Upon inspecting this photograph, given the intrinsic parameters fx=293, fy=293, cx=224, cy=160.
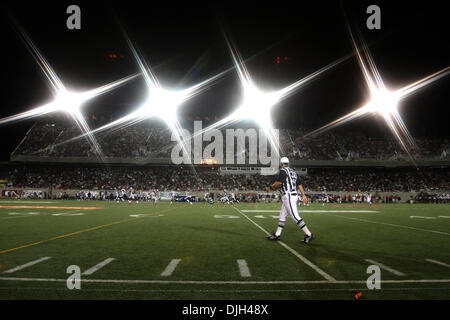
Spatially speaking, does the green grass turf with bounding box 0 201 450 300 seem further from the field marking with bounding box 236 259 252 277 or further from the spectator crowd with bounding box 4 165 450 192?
the spectator crowd with bounding box 4 165 450 192

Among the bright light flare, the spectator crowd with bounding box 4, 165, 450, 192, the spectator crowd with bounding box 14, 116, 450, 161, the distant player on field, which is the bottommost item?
the distant player on field

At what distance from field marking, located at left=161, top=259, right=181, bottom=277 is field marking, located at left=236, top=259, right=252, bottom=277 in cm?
118

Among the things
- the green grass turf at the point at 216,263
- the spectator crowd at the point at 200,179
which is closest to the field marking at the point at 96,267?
the green grass turf at the point at 216,263

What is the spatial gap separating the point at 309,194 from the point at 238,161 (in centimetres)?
1306

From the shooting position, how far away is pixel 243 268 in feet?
17.3

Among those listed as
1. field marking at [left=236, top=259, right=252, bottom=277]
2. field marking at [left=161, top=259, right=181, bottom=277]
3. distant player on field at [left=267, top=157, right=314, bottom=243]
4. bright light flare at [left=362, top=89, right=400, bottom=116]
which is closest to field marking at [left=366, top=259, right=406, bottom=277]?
distant player on field at [left=267, top=157, right=314, bottom=243]

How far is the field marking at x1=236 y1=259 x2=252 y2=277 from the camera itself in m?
4.87

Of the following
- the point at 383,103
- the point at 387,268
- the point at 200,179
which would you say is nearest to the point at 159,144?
the point at 200,179

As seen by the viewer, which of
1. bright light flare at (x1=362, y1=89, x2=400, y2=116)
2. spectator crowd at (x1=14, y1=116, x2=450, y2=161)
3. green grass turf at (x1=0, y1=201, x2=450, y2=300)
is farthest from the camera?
spectator crowd at (x1=14, y1=116, x2=450, y2=161)

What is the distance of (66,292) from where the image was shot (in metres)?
3.88

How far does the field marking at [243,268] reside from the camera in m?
4.87

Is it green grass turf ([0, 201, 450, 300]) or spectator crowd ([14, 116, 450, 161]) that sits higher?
spectator crowd ([14, 116, 450, 161])

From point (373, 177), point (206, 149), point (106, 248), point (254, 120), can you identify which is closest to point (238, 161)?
point (206, 149)
